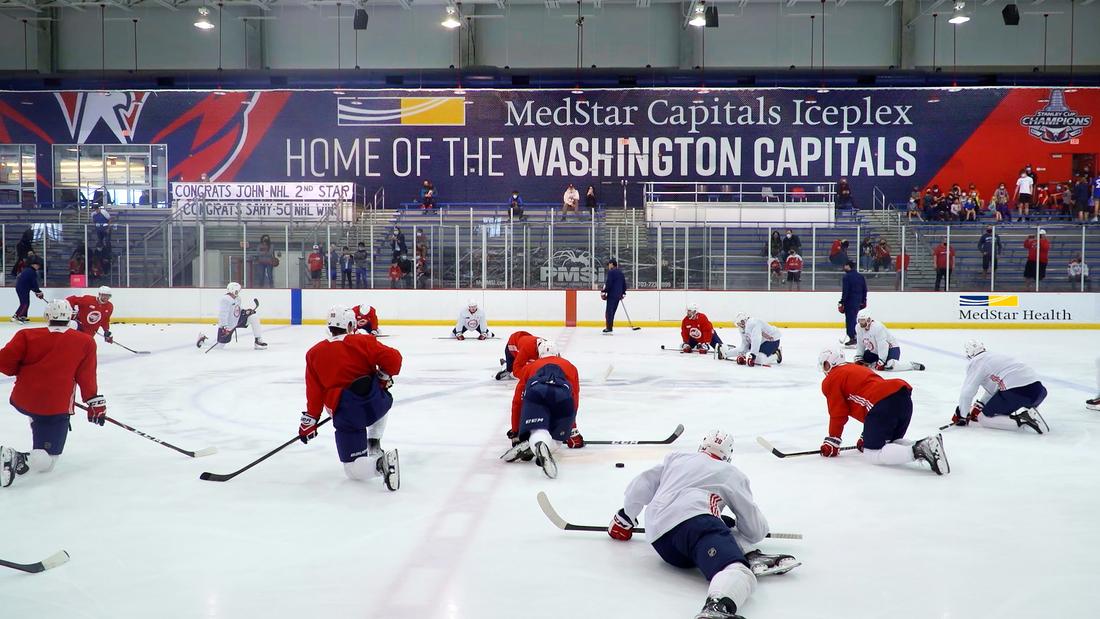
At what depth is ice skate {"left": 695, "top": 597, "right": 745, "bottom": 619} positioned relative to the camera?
11.1ft

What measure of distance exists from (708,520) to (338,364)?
2607 mm

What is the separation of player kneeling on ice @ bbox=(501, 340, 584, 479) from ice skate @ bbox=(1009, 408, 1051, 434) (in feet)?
12.1

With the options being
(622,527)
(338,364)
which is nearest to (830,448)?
(622,527)

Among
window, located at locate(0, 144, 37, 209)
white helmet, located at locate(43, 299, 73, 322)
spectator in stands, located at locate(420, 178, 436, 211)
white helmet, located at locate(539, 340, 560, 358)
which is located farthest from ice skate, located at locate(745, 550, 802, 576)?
window, located at locate(0, 144, 37, 209)

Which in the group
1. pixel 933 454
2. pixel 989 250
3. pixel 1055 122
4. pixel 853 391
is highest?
pixel 1055 122

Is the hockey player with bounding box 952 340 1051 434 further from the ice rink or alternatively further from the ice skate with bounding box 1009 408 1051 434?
the ice rink

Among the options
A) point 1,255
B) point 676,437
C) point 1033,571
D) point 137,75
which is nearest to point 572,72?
point 137,75

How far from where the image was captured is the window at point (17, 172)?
28922 millimetres

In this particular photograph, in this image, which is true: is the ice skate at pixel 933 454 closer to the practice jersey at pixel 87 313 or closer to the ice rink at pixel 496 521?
the ice rink at pixel 496 521

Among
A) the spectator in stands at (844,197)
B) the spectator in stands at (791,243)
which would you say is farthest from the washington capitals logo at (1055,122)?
the spectator in stands at (791,243)

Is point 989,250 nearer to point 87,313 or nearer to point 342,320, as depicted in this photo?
point 87,313

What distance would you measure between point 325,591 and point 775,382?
309 inches

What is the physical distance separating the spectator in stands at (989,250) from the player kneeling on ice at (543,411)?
15.8 meters

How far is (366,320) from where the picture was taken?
7.98 metres
